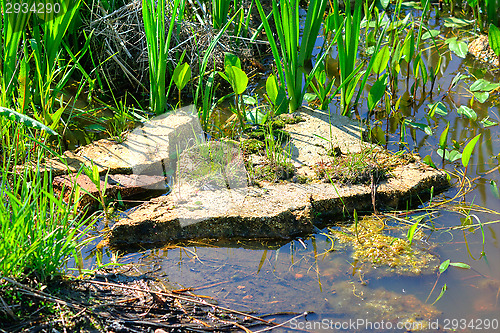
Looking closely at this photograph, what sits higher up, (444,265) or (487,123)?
(487,123)

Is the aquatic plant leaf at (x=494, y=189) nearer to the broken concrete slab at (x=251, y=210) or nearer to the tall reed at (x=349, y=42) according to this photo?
the broken concrete slab at (x=251, y=210)

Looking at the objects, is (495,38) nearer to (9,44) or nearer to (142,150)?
(142,150)

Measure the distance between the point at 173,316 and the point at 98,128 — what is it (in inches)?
68.8

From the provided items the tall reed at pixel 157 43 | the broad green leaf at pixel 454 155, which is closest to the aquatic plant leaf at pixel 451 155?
the broad green leaf at pixel 454 155

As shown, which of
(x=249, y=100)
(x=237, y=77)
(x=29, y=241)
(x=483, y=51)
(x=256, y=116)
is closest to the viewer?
(x=29, y=241)

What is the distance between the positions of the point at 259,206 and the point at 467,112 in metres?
1.71

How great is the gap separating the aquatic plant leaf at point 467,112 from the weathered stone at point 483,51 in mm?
999

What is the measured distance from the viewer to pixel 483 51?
4117 mm

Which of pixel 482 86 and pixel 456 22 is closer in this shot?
pixel 482 86

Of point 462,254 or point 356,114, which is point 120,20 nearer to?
point 356,114

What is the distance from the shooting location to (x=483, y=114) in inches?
137

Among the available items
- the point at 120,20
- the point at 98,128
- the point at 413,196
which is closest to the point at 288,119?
the point at 413,196

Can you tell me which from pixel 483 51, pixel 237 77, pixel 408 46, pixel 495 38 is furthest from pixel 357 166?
pixel 483 51

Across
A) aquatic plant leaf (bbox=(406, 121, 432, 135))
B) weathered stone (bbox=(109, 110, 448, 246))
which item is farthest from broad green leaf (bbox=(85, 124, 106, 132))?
aquatic plant leaf (bbox=(406, 121, 432, 135))
